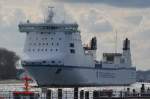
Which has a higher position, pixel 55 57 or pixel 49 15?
pixel 49 15

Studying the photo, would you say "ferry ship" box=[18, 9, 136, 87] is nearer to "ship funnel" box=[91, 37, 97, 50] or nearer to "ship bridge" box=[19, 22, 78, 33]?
"ship bridge" box=[19, 22, 78, 33]

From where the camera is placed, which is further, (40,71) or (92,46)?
(92,46)

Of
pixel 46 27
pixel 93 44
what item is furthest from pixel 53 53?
pixel 93 44

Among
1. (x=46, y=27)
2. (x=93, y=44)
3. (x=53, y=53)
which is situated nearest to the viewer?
(x=53, y=53)

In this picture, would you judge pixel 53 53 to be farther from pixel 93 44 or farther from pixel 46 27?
pixel 93 44

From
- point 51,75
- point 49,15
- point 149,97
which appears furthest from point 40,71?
point 149,97

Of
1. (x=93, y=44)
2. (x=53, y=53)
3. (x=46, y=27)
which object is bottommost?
(x=53, y=53)

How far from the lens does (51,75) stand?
15375 centimetres

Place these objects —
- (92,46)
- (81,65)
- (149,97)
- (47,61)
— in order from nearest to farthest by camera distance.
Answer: (149,97), (47,61), (81,65), (92,46)

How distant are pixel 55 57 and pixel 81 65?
13.0m

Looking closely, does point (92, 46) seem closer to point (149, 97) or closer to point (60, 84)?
point (60, 84)

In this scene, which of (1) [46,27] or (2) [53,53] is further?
(1) [46,27]

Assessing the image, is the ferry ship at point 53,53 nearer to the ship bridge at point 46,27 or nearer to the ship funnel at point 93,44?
the ship bridge at point 46,27

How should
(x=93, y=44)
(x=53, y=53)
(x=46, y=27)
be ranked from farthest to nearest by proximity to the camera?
(x=93, y=44) < (x=46, y=27) < (x=53, y=53)
